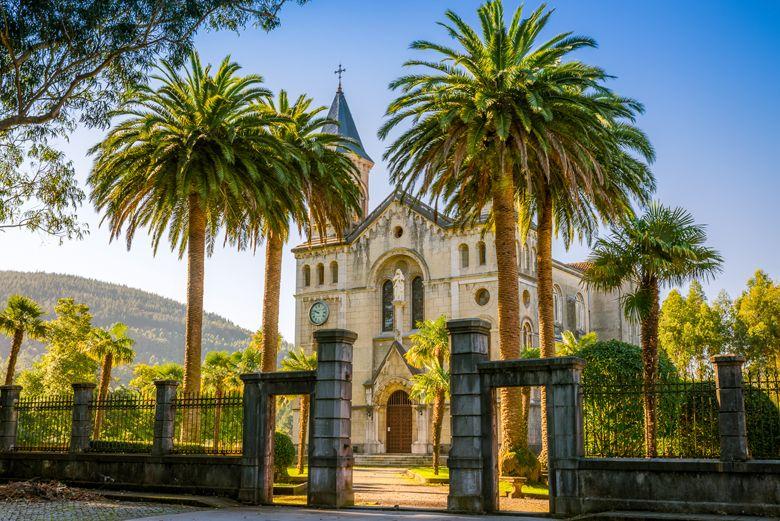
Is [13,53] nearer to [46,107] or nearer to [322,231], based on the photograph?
[46,107]

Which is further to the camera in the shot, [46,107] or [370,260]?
[370,260]

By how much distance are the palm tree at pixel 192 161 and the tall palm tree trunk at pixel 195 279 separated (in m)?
0.03

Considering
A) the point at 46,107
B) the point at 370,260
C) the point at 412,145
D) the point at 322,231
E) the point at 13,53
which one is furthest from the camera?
the point at 370,260

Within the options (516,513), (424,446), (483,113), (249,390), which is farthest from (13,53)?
(424,446)

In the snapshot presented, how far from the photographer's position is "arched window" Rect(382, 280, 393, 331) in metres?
47.4

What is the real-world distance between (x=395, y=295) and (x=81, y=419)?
2590 centimetres

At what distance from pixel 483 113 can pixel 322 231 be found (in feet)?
26.6

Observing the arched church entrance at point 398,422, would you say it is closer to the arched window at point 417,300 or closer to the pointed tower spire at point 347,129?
the arched window at point 417,300

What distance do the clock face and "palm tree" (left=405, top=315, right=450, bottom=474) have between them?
8.91m

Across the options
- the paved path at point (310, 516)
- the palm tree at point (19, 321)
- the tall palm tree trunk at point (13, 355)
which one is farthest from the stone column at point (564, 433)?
the palm tree at point (19, 321)

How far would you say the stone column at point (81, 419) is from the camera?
21.8 meters

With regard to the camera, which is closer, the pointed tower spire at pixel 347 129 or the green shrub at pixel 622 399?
the green shrub at pixel 622 399

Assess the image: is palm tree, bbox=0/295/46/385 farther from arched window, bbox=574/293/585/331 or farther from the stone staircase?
arched window, bbox=574/293/585/331

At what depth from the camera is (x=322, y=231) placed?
2822 cm
